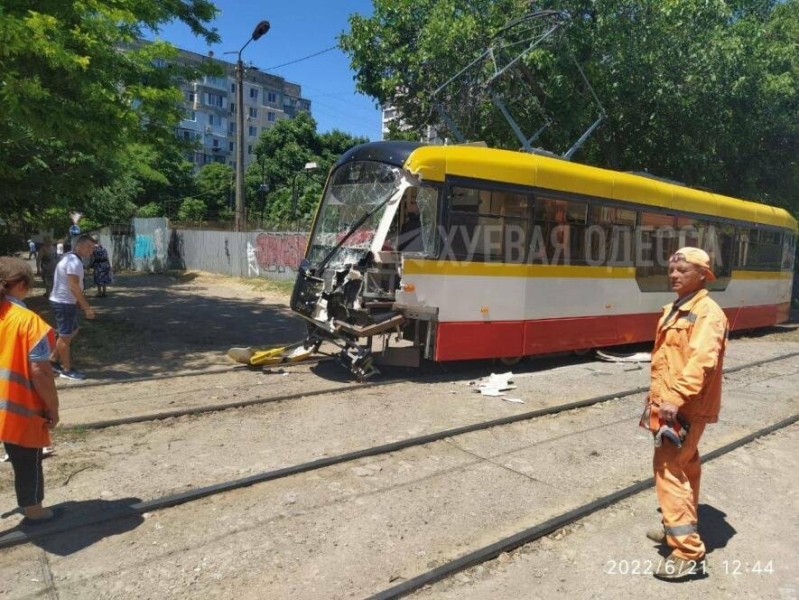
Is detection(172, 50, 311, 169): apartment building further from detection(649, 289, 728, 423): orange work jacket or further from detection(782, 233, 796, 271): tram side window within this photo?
detection(649, 289, 728, 423): orange work jacket

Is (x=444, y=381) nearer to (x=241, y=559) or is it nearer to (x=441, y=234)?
(x=441, y=234)

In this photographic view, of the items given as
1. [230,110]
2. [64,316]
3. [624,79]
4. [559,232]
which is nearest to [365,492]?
[64,316]

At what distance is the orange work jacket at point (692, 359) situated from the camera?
3555mm

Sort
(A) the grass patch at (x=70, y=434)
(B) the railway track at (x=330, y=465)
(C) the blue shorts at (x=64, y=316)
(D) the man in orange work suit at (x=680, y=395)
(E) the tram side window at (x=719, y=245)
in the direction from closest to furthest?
1. (D) the man in orange work suit at (x=680, y=395)
2. (B) the railway track at (x=330, y=465)
3. (A) the grass patch at (x=70, y=434)
4. (C) the blue shorts at (x=64, y=316)
5. (E) the tram side window at (x=719, y=245)

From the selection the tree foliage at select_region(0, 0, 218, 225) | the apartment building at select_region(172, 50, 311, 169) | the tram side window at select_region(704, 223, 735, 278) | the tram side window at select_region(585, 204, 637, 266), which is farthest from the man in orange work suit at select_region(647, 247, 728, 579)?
the apartment building at select_region(172, 50, 311, 169)

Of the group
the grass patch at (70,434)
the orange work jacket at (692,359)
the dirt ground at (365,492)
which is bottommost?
the dirt ground at (365,492)

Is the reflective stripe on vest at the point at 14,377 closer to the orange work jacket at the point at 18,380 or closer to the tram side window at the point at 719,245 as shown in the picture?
the orange work jacket at the point at 18,380

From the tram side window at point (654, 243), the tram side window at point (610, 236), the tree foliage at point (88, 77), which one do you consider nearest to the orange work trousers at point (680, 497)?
the tram side window at point (610, 236)

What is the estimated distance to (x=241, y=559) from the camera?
12.4 ft

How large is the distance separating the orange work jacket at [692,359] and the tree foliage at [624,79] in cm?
1196

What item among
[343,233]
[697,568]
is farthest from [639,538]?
[343,233]

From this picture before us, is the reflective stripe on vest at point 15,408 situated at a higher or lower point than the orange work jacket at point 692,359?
lower

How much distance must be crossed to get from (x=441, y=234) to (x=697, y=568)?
5.09 meters

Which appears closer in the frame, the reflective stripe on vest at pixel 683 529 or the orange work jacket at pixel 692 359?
the orange work jacket at pixel 692 359
